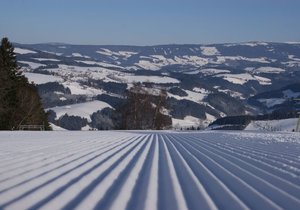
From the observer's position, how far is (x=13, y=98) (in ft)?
161

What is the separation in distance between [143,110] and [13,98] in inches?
583

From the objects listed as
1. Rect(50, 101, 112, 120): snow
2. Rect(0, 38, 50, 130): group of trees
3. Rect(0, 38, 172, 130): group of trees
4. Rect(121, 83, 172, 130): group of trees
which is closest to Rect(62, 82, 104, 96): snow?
Rect(50, 101, 112, 120): snow

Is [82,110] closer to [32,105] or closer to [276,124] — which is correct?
[276,124]

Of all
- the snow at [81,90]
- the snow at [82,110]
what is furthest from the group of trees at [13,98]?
the snow at [81,90]

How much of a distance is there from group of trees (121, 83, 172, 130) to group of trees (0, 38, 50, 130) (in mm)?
9196

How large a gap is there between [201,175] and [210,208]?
9.85ft

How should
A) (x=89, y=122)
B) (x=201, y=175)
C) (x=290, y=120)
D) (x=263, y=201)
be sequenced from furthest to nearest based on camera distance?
1. (x=290, y=120)
2. (x=89, y=122)
3. (x=201, y=175)
4. (x=263, y=201)

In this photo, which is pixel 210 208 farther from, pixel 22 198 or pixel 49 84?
pixel 49 84

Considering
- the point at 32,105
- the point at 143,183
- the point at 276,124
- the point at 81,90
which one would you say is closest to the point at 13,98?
the point at 32,105

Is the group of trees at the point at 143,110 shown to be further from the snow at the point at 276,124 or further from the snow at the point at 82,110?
the snow at the point at 82,110

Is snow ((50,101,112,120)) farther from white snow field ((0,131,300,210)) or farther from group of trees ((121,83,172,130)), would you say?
white snow field ((0,131,300,210))

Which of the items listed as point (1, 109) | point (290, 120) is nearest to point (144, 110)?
point (1, 109)

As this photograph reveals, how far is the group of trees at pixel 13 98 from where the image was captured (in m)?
45.8

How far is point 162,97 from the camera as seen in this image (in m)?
58.1
